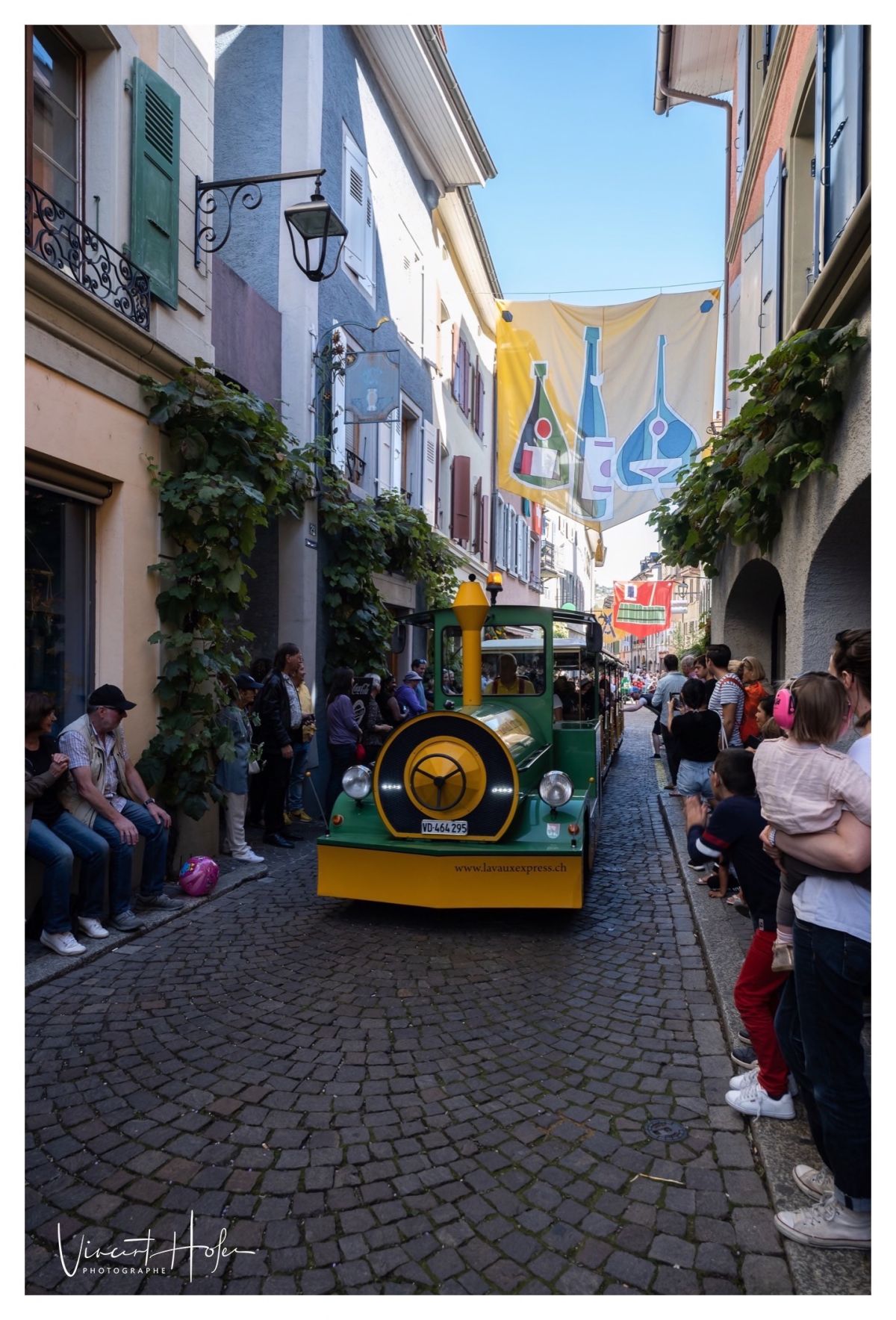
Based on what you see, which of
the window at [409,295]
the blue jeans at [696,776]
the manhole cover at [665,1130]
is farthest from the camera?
the window at [409,295]

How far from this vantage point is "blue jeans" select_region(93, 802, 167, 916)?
508 centimetres

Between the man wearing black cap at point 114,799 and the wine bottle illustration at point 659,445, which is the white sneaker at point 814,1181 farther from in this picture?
the wine bottle illustration at point 659,445

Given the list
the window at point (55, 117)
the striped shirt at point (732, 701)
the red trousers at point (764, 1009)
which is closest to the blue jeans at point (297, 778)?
the striped shirt at point (732, 701)

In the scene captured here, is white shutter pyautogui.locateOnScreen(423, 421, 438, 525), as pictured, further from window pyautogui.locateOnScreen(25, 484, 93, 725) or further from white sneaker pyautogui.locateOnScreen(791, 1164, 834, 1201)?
white sneaker pyautogui.locateOnScreen(791, 1164, 834, 1201)

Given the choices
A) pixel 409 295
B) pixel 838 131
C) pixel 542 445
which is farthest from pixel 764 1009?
pixel 409 295

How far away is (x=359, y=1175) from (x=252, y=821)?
19.4 feet

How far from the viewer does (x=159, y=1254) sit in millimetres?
2373

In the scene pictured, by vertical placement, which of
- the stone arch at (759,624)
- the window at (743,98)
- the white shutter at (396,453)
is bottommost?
the stone arch at (759,624)

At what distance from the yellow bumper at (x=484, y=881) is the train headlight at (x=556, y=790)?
0.38m

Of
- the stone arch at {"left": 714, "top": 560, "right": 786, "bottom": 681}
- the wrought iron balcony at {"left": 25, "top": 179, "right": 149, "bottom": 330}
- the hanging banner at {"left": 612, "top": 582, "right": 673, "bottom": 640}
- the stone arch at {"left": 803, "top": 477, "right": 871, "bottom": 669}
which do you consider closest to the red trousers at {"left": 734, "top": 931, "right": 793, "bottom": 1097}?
the stone arch at {"left": 803, "top": 477, "right": 871, "bottom": 669}

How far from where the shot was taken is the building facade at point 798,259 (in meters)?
4.67

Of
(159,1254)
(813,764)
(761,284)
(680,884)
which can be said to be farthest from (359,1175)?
(761,284)

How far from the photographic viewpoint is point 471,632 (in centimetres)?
630

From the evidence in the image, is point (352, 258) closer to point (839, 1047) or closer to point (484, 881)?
point (484, 881)
